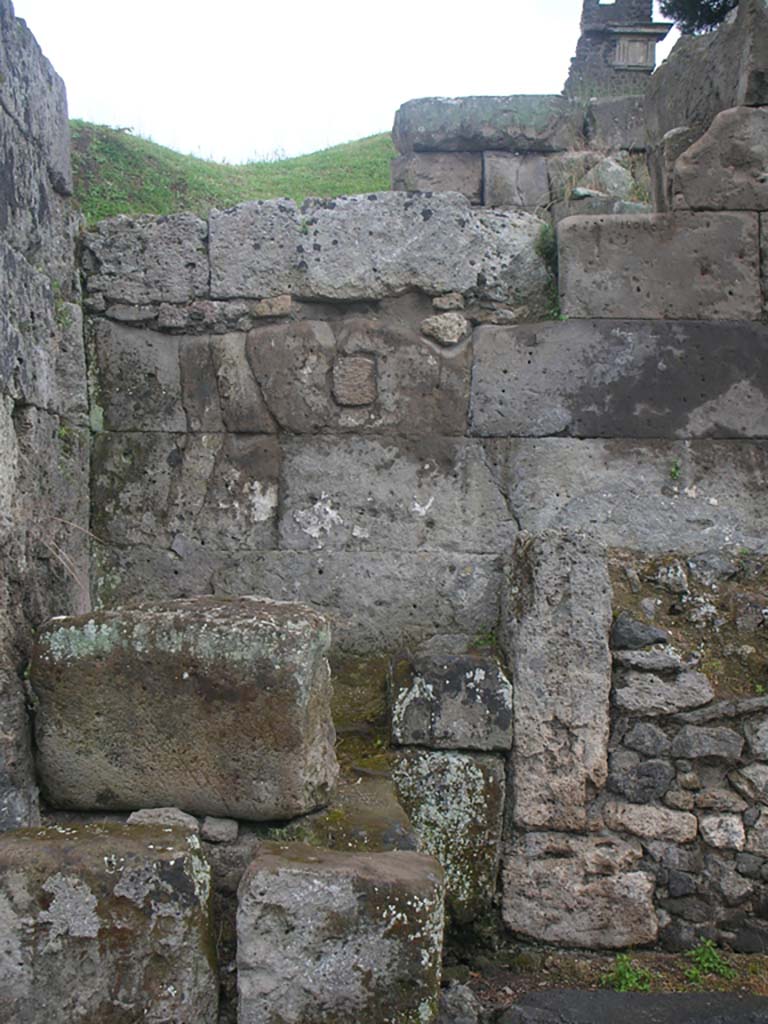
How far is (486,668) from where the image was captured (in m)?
4.04

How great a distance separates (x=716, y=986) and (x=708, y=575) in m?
1.59

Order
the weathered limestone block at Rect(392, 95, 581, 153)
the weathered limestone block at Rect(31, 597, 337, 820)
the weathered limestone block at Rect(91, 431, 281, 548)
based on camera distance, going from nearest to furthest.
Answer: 1. the weathered limestone block at Rect(31, 597, 337, 820)
2. the weathered limestone block at Rect(91, 431, 281, 548)
3. the weathered limestone block at Rect(392, 95, 581, 153)

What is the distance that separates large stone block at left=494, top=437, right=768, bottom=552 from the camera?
4.59 metres

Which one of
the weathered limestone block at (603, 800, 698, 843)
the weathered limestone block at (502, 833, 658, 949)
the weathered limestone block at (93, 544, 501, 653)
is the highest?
the weathered limestone block at (93, 544, 501, 653)

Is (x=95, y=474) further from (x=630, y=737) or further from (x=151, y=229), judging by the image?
(x=630, y=737)

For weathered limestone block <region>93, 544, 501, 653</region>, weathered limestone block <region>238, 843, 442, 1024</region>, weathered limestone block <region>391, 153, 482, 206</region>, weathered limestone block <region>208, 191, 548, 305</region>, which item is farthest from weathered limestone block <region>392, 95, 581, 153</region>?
weathered limestone block <region>238, 843, 442, 1024</region>

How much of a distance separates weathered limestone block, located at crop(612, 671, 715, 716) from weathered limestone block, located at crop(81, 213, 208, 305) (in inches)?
100

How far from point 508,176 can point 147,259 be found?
435 cm

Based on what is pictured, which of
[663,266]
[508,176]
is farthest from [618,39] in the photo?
[663,266]

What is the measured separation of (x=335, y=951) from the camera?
2824mm

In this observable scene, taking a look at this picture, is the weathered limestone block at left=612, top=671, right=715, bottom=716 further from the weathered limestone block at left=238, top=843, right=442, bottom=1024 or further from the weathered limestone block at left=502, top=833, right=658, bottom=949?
the weathered limestone block at left=238, top=843, right=442, bottom=1024

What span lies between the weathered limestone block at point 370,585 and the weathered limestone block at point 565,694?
63cm

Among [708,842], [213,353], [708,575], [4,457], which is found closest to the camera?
[4,457]

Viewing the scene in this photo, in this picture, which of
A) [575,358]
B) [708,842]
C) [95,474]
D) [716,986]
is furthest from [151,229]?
[716,986]
